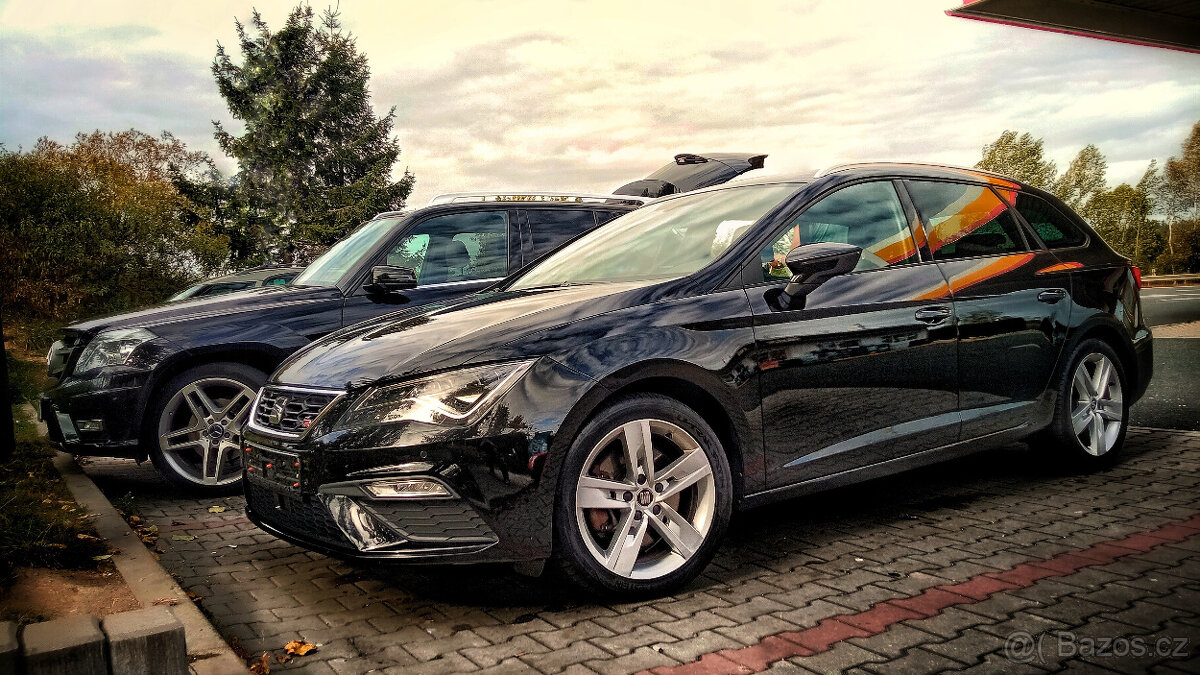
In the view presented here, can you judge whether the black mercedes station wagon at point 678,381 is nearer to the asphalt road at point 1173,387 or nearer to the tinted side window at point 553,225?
the tinted side window at point 553,225

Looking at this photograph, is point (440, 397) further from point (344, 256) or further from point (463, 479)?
point (344, 256)

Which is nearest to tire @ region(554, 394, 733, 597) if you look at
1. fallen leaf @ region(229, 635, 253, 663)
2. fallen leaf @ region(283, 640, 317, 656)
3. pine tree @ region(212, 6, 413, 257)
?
fallen leaf @ region(283, 640, 317, 656)

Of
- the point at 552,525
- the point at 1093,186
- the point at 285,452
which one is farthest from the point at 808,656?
the point at 1093,186

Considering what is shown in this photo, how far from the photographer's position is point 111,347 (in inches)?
233

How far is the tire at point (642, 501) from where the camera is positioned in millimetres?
3494

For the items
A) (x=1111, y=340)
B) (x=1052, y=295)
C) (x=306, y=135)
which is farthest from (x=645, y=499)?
(x=306, y=135)

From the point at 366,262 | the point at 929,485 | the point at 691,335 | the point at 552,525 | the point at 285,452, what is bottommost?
the point at 929,485

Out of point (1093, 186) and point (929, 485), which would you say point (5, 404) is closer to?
point (929, 485)

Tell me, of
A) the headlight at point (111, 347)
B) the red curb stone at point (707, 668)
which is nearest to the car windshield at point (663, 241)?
the red curb stone at point (707, 668)

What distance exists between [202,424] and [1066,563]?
16.0 ft

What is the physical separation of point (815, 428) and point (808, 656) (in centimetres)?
117

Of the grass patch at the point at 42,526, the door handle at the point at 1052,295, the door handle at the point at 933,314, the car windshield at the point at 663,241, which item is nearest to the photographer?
the grass patch at the point at 42,526

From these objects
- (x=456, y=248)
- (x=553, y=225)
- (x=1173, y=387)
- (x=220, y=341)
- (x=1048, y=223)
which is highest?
(x=553, y=225)

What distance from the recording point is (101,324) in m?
6.06
